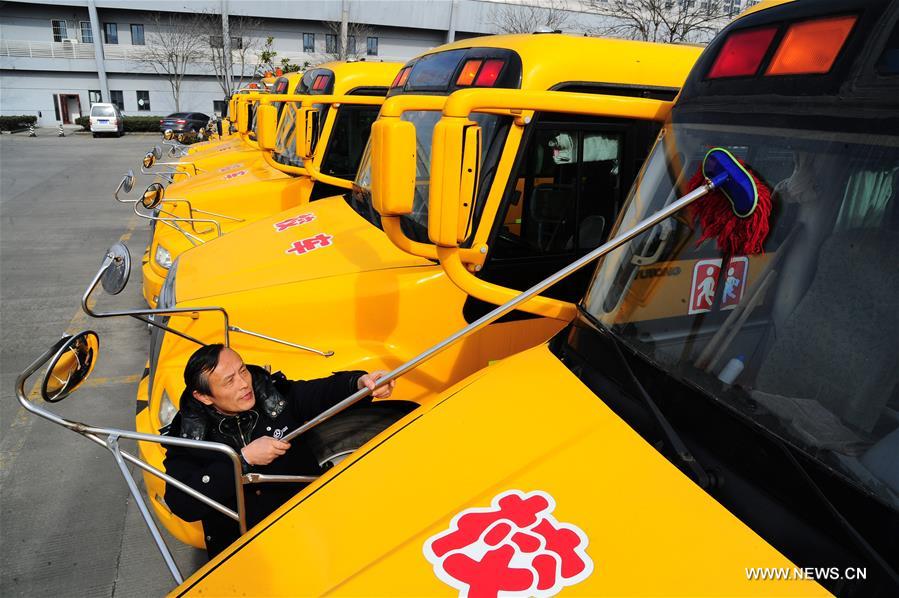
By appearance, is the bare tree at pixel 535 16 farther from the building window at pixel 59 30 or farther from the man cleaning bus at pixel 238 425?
the building window at pixel 59 30

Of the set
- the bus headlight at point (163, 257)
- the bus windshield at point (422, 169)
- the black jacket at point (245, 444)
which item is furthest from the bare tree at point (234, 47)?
the black jacket at point (245, 444)

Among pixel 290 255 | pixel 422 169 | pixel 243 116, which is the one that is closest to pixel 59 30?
pixel 243 116

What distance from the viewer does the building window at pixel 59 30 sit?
131ft

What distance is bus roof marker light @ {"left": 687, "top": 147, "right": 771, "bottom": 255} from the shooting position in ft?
5.44

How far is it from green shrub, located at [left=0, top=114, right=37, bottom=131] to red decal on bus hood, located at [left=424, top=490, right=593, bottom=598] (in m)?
42.1

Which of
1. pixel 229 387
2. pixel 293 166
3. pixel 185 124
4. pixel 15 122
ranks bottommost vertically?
pixel 15 122

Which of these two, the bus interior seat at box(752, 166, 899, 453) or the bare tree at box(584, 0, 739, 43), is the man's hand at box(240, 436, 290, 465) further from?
the bare tree at box(584, 0, 739, 43)

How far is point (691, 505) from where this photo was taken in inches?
54.7

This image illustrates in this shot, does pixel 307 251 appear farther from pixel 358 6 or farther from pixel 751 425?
pixel 358 6

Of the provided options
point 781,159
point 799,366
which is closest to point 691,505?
point 799,366

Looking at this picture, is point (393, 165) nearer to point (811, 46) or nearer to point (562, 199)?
point (562, 199)

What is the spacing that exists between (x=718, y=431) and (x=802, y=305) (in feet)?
1.32

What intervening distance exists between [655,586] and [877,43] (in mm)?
1415

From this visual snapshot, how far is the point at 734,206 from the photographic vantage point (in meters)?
1.68
